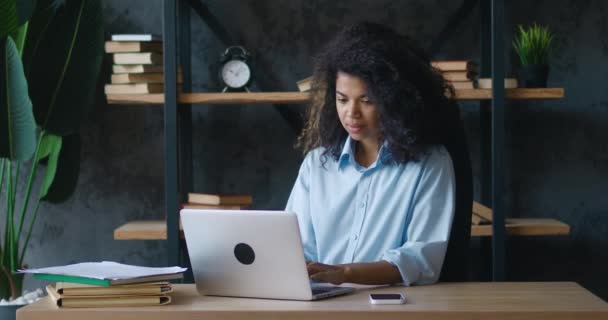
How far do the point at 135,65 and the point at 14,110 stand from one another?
0.44 m

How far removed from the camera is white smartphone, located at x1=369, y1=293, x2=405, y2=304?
1.66m

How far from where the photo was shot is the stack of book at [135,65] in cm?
298

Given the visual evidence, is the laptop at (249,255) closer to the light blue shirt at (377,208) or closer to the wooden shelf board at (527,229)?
the light blue shirt at (377,208)

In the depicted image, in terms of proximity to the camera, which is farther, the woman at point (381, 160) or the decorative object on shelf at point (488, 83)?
the decorative object on shelf at point (488, 83)

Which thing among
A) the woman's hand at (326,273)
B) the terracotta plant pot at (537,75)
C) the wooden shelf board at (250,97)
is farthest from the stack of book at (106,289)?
the terracotta plant pot at (537,75)

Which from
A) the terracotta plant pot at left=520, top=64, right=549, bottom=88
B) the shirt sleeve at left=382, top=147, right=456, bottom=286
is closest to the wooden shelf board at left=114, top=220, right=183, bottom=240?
the shirt sleeve at left=382, top=147, right=456, bottom=286

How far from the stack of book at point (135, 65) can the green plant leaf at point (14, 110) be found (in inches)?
11.9

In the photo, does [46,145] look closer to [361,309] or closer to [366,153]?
[366,153]

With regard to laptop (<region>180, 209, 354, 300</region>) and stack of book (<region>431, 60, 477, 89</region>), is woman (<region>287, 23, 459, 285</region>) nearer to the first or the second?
laptop (<region>180, 209, 354, 300</region>)

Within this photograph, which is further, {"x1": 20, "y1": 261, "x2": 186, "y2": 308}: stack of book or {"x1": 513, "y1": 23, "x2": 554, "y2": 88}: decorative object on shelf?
{"x1": 513, "y1": 23, "x2": 554, "y2": 88}: decorative object on shelf

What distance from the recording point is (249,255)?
68.6 inches

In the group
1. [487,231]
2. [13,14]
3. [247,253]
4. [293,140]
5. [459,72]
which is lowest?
[487,231]

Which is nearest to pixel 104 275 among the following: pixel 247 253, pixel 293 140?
pixel 247 253

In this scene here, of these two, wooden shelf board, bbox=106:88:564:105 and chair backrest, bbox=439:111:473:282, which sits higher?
wooden shelf board, bbox=106:88:564:105
